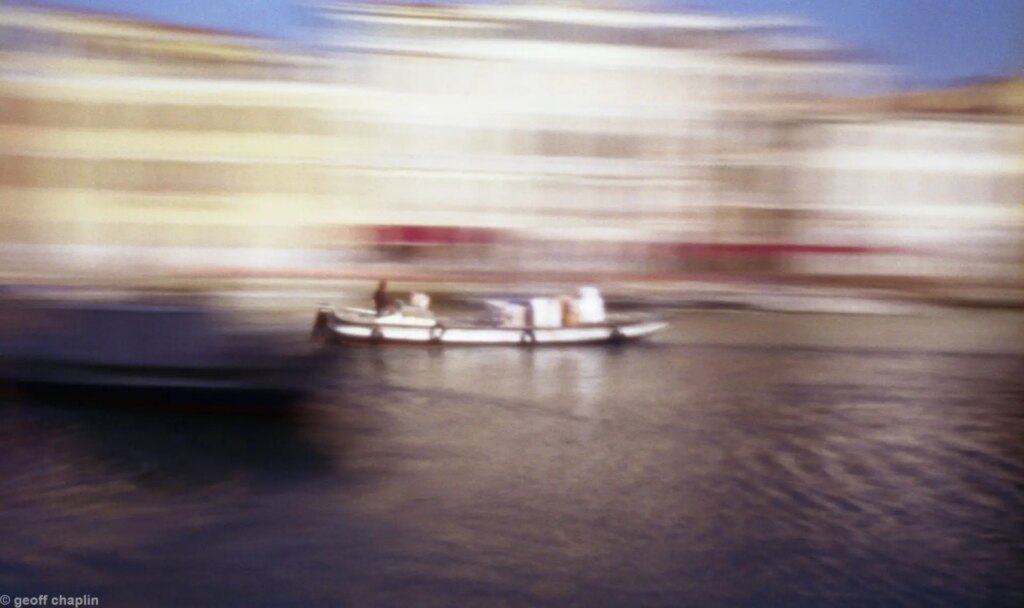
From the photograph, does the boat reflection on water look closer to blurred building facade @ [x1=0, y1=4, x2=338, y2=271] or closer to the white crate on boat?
the white crate on boat

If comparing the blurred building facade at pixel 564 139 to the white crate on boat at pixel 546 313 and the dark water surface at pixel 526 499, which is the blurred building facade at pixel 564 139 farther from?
the dark water surface at pixel 526 499

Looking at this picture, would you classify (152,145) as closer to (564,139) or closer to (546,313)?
(564,139)

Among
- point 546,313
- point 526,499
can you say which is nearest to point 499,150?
point 546,313

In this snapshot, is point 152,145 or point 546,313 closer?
point 546,313

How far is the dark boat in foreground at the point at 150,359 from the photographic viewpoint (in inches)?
166

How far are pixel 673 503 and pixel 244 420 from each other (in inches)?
63.8

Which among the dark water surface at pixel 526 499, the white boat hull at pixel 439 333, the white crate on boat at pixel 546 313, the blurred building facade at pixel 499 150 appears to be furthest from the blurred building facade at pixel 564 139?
the dark water surface at pixel 526 499

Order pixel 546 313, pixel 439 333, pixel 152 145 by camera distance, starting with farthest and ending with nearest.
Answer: pixel 152 145 < pixel 546 313 < pixel 439 333

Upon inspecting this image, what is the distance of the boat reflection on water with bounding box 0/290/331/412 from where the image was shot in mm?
4215

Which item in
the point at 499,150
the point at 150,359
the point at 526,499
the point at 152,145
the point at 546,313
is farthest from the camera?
the point at 499,150

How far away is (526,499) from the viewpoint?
3227 mm

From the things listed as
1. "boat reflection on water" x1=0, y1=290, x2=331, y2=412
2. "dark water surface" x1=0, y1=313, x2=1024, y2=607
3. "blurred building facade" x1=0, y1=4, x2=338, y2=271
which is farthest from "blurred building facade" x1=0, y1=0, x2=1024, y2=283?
"boat reflection on water" x1=0, y1=290, x2=331, y2=412

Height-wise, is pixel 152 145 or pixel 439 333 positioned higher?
pixel 152 145

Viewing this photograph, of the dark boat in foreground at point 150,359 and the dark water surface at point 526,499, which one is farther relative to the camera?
the dark boat in foreground at point 150,359
